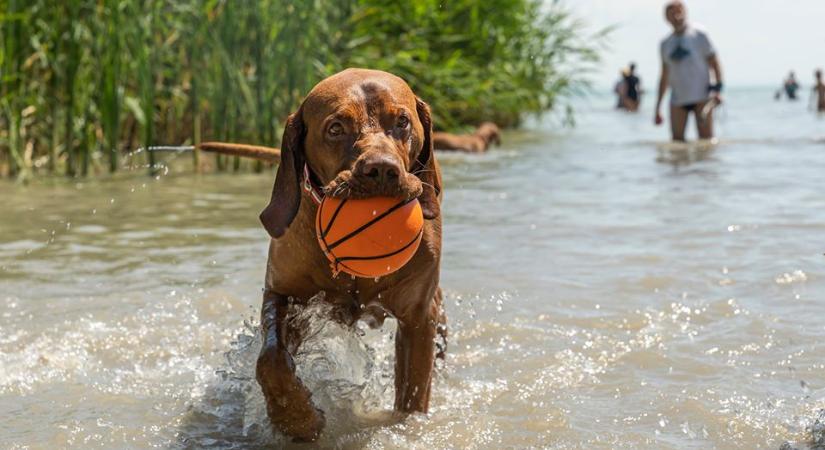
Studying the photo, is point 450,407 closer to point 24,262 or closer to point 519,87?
point 24,262

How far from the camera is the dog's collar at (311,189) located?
131 inches

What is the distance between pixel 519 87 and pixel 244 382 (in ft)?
37.0

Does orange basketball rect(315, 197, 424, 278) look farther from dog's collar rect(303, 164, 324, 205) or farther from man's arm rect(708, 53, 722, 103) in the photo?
man's arm rect(708, 53, 722, 103)

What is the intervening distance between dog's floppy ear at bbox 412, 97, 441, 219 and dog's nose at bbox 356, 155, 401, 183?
1.20 ft

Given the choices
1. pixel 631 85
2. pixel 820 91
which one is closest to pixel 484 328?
pixel 820 91

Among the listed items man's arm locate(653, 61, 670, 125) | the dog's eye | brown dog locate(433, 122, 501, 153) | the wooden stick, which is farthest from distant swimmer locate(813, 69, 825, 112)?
the dog's eye

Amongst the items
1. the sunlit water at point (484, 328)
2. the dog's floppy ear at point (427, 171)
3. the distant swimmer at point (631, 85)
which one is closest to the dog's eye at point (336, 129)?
the dog's floppy ear at point (427, 171)

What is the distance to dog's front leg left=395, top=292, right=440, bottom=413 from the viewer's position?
11.6 feet

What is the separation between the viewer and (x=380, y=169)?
2961 millimetres

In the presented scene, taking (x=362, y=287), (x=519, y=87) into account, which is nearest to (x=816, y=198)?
(x=362, y=287)

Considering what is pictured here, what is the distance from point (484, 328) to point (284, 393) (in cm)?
162

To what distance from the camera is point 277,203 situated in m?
3.38

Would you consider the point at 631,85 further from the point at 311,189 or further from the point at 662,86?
the point at 311,189

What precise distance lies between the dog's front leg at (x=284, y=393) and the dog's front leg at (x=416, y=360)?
312mm
